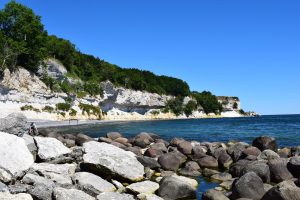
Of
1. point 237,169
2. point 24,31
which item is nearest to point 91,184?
point 237,169

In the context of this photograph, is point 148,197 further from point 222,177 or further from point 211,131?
point 211,131

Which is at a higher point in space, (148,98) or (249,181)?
(148,98)

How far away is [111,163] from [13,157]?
3518 mm

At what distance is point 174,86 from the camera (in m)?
140

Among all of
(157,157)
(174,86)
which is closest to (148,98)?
(174,86)

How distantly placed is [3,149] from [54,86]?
63959 mm

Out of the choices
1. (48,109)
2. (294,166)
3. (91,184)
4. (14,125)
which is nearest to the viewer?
(91,184)

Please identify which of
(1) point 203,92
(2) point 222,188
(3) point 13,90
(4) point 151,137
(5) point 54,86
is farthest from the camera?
(1) point 203,92

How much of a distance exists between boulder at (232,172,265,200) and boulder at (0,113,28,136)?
9996 millimetres

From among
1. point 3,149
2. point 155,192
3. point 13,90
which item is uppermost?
point 13,90

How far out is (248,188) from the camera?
12789 millimetres

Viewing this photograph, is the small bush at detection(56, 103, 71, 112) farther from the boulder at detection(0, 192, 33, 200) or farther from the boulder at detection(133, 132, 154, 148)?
the boulder at detection(0, 192, 33, 200)

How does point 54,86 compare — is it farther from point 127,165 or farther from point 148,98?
point 127,165

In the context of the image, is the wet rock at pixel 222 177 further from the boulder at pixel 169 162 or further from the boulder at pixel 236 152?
the boulder at pixel 236 152
